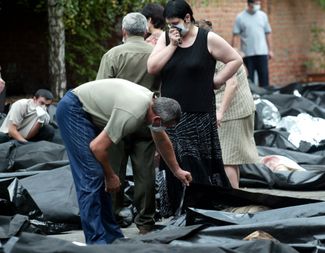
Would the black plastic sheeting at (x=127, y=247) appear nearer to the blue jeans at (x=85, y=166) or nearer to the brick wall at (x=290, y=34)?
the blue jeans at (x=85, y=166)

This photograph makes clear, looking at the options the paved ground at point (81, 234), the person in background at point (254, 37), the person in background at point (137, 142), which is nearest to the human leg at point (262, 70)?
the person in background at point (254, 37)

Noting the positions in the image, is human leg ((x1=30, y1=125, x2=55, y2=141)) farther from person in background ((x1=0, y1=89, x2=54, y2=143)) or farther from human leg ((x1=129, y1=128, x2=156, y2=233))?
human leg ((x1=129, y1=128, x2=156, y2=233))

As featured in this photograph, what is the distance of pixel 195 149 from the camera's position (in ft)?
28.0

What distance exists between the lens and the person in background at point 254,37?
60.4 ft

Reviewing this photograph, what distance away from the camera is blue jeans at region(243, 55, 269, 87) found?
60.5ft

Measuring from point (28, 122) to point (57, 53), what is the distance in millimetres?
3121

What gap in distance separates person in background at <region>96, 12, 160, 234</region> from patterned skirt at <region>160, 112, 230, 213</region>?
6.8 inches

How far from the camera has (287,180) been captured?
35.5 feet

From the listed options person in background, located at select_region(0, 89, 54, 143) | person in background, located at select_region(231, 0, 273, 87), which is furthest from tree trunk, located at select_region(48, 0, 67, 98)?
person in background, located at select_region(231, 0, 273, 87)

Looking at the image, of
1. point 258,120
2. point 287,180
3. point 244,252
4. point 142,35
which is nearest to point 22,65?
point 258,120

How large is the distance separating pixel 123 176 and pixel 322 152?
4.55m

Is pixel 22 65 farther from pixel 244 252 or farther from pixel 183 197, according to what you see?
pixel 244 252

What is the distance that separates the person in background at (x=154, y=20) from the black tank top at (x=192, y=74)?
931mm

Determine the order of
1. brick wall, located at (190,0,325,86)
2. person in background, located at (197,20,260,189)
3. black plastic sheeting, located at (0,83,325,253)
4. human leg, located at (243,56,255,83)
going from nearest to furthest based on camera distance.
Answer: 1. black plastic sheeting, located at (0,83,325,253)
2. person in background, located at (197,20,260,189)
3. human leg, located at (243,56,255,83)
4. brick wall, located at (190,0,325,86)
